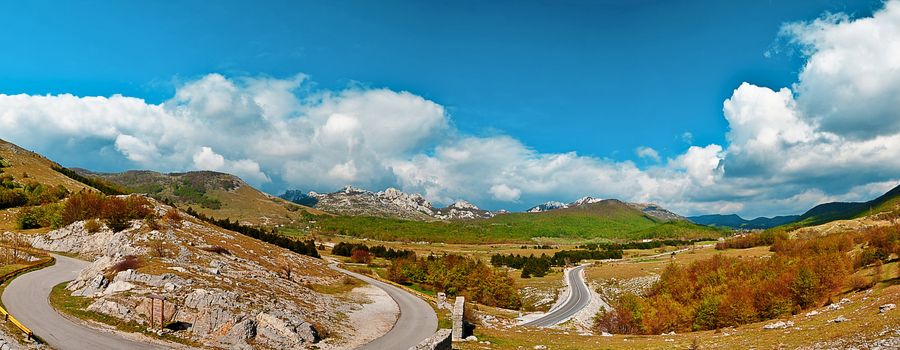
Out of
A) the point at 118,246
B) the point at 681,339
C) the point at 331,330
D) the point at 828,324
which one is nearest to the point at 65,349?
the point at 331,330

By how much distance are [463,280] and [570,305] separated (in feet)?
82.8

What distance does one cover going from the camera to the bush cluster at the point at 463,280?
9012 centimetres

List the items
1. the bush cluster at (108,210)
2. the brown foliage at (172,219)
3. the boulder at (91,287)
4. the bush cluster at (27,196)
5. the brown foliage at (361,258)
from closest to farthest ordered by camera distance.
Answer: the boulder at (91,287)
the bush cluster at (108,210)
the brown foliage at (172,219)
the bush cluster at (27,196)
the brown foliage at (361,258)

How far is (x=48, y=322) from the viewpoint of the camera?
111 ft

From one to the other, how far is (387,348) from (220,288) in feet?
61.8

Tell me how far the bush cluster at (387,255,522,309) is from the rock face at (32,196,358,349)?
112 feet

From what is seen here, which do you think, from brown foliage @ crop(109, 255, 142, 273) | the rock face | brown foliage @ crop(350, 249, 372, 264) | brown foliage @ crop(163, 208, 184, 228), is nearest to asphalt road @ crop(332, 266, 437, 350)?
the rock face

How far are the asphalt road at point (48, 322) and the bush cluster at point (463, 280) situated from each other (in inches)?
2510

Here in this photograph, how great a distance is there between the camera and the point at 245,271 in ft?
194

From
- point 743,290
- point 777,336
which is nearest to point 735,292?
point 743,290

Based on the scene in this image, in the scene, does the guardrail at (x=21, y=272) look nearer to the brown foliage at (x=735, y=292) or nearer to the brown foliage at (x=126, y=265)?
the brown foliage at (x=126, y=265)

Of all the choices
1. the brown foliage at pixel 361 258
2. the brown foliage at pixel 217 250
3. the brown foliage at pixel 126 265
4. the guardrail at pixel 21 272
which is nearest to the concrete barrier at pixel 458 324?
the guardrail at pixel 21 272

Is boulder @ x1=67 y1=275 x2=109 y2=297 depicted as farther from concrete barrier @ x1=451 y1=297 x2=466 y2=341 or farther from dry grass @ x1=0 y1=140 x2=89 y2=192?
dry grass @ x1=0 y1=140 x2=89 y2=192

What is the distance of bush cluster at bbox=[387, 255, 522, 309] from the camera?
296 feet
